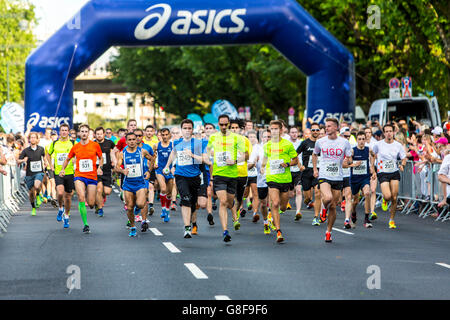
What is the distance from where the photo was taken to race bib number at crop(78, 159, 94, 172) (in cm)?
1523

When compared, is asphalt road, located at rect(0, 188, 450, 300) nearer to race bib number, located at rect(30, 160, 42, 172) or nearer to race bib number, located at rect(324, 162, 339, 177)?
race bib number, located at rect(324, 162, 339, 177)

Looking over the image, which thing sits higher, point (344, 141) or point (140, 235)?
point (344, 141)

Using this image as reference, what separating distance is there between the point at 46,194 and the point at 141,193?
914 centimetres

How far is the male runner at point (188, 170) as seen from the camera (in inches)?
552

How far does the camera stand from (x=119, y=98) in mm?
180375

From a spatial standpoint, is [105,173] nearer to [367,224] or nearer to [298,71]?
[367,224]

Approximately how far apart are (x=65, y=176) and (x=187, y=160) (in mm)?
3370

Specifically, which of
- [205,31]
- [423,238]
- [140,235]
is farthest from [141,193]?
[205,31]

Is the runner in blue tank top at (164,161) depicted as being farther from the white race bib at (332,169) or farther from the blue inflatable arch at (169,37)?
the blue inflatable arch at (169,37)

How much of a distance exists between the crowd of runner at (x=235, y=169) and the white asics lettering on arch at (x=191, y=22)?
511cm

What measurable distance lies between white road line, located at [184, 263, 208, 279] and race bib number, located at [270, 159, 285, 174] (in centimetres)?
319

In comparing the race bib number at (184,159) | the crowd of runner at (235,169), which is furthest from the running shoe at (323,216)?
the race bib number at (184,159)

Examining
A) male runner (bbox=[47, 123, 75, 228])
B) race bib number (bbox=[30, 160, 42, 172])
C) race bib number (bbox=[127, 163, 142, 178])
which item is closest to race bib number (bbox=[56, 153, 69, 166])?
male runner (bbox=[47, 123, 75, 228])

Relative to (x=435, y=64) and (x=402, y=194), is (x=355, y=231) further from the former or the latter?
(x=435, y=64)
